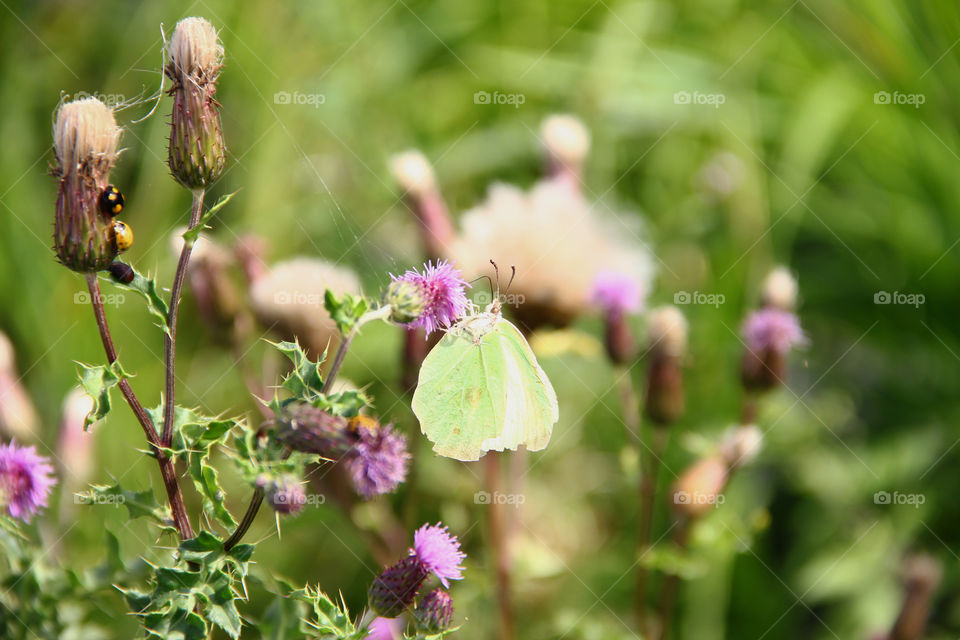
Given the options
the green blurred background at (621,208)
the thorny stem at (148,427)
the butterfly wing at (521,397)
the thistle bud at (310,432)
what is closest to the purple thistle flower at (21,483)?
the thorny stem at (148,427)

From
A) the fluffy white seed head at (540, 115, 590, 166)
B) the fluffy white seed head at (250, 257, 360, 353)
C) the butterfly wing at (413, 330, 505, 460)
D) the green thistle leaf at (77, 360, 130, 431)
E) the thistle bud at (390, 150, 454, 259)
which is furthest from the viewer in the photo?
the fluffy white seed head at (540, 115, 590, 166)

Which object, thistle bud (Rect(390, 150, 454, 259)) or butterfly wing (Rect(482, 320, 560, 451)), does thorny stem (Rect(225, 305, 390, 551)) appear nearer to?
butterfly wing (Rect(482, 320, 560, 451))

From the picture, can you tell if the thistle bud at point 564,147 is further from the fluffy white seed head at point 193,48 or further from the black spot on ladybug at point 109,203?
the black spot on ladybug at point 109,203

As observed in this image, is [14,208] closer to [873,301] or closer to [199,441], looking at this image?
[199,441]

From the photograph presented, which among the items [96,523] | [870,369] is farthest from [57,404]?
[870,369]

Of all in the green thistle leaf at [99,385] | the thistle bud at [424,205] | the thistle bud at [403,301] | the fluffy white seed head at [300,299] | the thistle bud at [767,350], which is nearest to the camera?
the green thistle leaf at [99,385]

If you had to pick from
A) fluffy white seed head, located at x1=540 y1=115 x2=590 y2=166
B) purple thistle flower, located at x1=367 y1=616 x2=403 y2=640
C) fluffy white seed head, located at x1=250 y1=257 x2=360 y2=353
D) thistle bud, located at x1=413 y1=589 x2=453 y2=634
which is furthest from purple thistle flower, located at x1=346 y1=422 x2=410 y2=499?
fluffy white seed head, located at x1=540 y1=115 x2=590 y2=166
